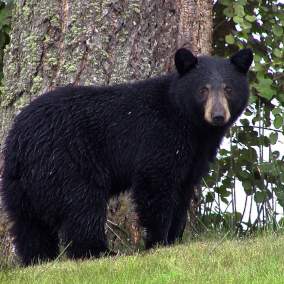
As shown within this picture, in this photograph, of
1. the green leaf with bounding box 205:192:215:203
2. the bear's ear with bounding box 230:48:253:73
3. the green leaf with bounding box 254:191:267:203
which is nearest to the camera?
the bear's ear with bounding box 230:48:253:73

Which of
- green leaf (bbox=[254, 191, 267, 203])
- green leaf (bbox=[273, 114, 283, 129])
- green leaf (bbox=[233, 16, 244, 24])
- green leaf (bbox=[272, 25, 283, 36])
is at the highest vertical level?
green leaf (bbox=[272, 25, 283, 36])

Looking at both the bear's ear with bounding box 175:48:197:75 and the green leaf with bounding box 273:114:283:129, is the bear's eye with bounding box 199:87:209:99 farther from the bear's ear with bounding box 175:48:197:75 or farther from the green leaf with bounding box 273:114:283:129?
the green leaf with bounding box 273:114:283:129

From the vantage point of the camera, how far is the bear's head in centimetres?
731

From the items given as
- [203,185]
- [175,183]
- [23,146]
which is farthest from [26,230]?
[203,185]

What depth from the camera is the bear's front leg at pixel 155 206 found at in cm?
724

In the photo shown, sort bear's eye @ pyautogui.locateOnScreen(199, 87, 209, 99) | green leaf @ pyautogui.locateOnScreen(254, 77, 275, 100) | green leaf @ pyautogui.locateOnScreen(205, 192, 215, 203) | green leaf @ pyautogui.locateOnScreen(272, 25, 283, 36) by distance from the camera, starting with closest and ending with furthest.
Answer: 1. bear's eye @ pyautogui.locateOnScreen(199, 87, 209, 99)
2. green leaf @ pyautogui.locateOnScreen(254, 77, 275, 100)
3. green leaf @ pyautogui.locateOnScreen(272, 25, 283, 36)
4. green leaf @ pyautogui.locateOnScreen(205, 192, 215, 203)

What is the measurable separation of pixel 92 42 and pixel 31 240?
73.2 inches

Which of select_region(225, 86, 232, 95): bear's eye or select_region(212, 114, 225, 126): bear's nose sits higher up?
select_region(225, 86, 232, 95): bear's eye

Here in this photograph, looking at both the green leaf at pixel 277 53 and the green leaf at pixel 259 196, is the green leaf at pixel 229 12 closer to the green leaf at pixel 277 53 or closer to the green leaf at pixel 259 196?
the green leaf at pixel 277 53

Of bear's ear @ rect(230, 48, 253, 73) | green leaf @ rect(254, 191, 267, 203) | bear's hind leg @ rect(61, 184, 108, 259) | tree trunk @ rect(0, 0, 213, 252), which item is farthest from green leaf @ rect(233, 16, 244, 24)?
bear's hind leg @ rect(61, 184, 108, 259)

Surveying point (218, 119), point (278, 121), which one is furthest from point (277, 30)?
point (218, 119)

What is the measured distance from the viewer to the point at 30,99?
8.30m

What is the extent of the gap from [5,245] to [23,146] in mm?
1464

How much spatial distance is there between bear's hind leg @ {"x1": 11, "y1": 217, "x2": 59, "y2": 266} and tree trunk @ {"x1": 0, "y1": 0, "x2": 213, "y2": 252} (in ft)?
4.40
